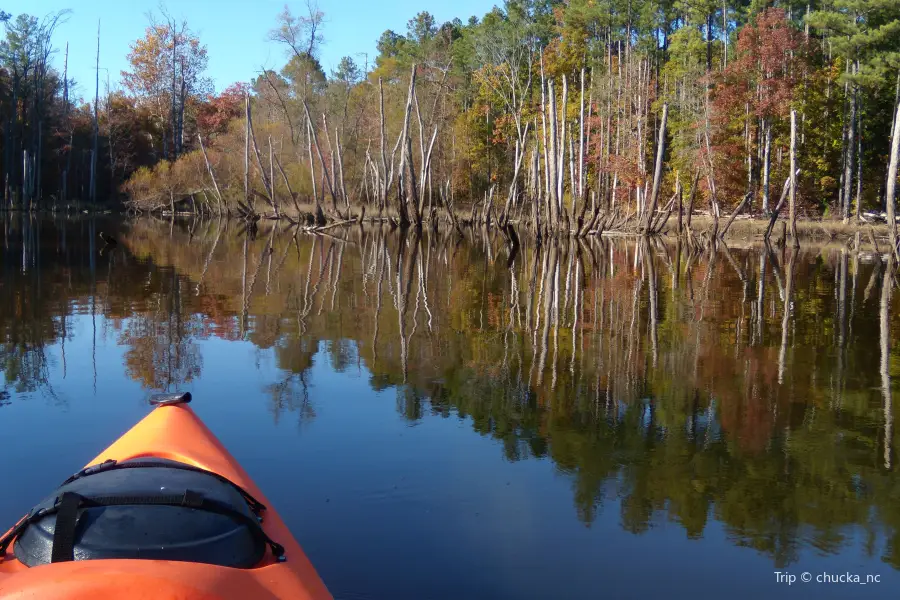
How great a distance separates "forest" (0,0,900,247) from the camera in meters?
31.1

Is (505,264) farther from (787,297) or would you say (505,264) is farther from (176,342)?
(176,342)

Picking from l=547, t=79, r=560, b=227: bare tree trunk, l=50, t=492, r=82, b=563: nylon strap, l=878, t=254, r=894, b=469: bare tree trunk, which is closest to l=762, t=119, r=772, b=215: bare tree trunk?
l=547, t=79, r=560, b=227: bare tree trunk

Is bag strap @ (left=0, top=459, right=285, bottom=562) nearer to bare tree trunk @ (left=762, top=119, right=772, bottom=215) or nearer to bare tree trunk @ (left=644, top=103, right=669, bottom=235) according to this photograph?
bare tree trunk @ (left=644, top=103, right=669, bottom=235)

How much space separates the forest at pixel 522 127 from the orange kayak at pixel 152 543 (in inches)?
812

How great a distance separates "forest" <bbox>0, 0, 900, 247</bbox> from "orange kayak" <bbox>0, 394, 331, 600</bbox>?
20.6 m

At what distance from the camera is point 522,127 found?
45.8 m

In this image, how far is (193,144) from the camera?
54188 mm

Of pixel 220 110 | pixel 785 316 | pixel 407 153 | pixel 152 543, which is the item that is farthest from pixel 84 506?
pixel 220 110

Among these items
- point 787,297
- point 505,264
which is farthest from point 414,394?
point 505,264

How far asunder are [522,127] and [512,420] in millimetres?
40991

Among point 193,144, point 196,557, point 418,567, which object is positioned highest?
point 193,144

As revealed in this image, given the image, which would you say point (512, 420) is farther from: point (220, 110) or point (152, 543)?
point (220, 110)

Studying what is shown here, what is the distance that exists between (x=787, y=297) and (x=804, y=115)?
24715mm

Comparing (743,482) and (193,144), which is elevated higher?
(193,144)
